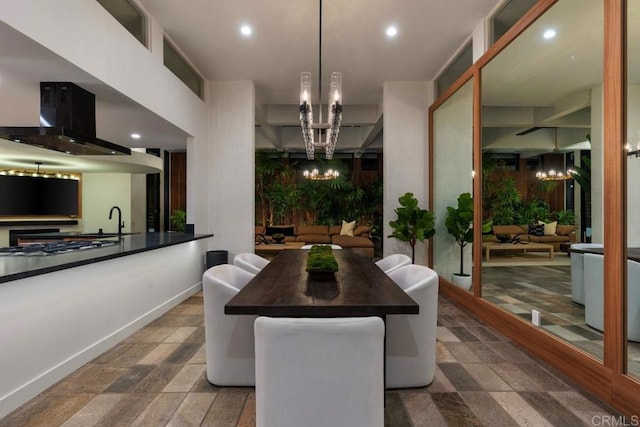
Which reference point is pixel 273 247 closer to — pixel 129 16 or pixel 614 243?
pixel 129 16

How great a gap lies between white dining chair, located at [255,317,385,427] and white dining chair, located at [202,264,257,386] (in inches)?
30.4

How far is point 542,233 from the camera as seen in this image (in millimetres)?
3637

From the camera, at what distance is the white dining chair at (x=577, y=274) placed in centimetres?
259

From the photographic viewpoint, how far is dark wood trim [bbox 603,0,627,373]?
209cm

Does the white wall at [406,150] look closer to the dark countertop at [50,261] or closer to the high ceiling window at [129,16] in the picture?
the high ceiling window at [129,16]

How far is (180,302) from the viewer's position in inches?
175

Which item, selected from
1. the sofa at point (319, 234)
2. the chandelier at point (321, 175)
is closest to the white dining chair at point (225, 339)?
Answer: the sofa at point (319, 234)

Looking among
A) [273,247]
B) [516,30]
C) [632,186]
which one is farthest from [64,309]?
[273,247]

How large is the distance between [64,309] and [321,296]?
2.02 metres

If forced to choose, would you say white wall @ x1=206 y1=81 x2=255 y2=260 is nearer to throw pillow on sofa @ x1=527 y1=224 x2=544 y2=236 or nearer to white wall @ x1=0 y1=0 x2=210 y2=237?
white wall @ x1=0 y1=0 x2=210 y2=237

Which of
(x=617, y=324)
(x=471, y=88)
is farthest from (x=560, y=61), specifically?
(x=617, y=324)

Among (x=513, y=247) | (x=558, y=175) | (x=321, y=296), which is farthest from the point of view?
(x=513, y=247)

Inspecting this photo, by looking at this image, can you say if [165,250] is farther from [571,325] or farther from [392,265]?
[571,325]

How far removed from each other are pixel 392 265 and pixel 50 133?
323 cm
